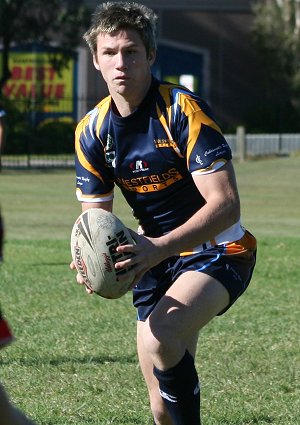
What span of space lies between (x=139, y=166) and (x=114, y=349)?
3243 millimetres

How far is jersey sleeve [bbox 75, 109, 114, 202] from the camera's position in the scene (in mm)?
5453

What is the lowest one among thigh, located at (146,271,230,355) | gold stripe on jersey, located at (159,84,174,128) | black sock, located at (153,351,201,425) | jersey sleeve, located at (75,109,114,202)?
black sock, located at (153,351,201,425)

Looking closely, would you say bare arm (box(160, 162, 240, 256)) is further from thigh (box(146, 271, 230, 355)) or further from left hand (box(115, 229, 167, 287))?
thigh (box(146, 271, 230, 355))

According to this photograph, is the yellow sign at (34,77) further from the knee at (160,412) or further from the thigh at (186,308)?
the thigh at (186,308)

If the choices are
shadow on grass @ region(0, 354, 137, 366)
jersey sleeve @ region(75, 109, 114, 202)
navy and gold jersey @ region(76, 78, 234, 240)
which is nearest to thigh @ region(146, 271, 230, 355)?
navy and gold jersey @ region(76, 78, 234, 240)

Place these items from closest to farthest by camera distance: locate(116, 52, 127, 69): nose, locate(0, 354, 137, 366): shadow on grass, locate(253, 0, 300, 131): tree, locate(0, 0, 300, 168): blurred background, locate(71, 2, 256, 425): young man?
1. locate(71, 2, 256, 425): young man
2. locate(116, 52, 127, 69): nose
3. locate(0, 354, 137, 366): shadow on grass
4. locate(0, 0, 300, 168): blurred background
5. locate(253, 0, 300, 131): tree

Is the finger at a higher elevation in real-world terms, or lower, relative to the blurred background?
higher

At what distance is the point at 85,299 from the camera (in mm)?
10648

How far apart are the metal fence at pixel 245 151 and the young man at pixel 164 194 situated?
28.6m

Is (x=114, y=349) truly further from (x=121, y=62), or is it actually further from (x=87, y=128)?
(x=121, y=62)

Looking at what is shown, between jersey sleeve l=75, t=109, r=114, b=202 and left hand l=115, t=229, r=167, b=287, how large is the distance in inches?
29.8

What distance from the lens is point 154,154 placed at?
17.2 ft

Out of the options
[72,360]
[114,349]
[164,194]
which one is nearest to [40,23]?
[114,349]

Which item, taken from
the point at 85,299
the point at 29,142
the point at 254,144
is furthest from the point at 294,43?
the point at 85,299
